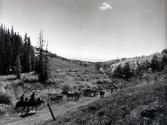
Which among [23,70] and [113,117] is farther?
[23,70]

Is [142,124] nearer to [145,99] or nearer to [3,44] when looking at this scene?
[145,99]

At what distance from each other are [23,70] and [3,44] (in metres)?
11.6

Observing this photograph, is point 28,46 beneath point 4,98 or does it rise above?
above

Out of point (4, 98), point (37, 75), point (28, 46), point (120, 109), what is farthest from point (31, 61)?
point (120, 109)

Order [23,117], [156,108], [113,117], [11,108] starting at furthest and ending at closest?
[11,108] → [23,117] → [113,117] → [156,108]

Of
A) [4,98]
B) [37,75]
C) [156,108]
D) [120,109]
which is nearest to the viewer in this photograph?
[156,108]

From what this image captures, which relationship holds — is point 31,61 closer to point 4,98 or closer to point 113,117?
point 4,98

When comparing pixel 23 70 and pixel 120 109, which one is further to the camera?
pixel 23 70

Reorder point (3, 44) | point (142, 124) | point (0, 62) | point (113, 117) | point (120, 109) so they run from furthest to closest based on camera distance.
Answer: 1. point (3, 44)
2. point (0, 62)
3. point (120, 109)
4. point (113, 117)
5. point (142, 124)

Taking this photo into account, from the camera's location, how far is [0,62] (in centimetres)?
7588

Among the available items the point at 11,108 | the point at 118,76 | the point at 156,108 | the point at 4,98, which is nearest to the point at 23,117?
the point at 11,108

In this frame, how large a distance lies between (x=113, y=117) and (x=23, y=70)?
6890cm

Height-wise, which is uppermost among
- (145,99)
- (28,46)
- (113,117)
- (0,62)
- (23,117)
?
(28,46)

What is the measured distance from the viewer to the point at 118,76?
95.8m
